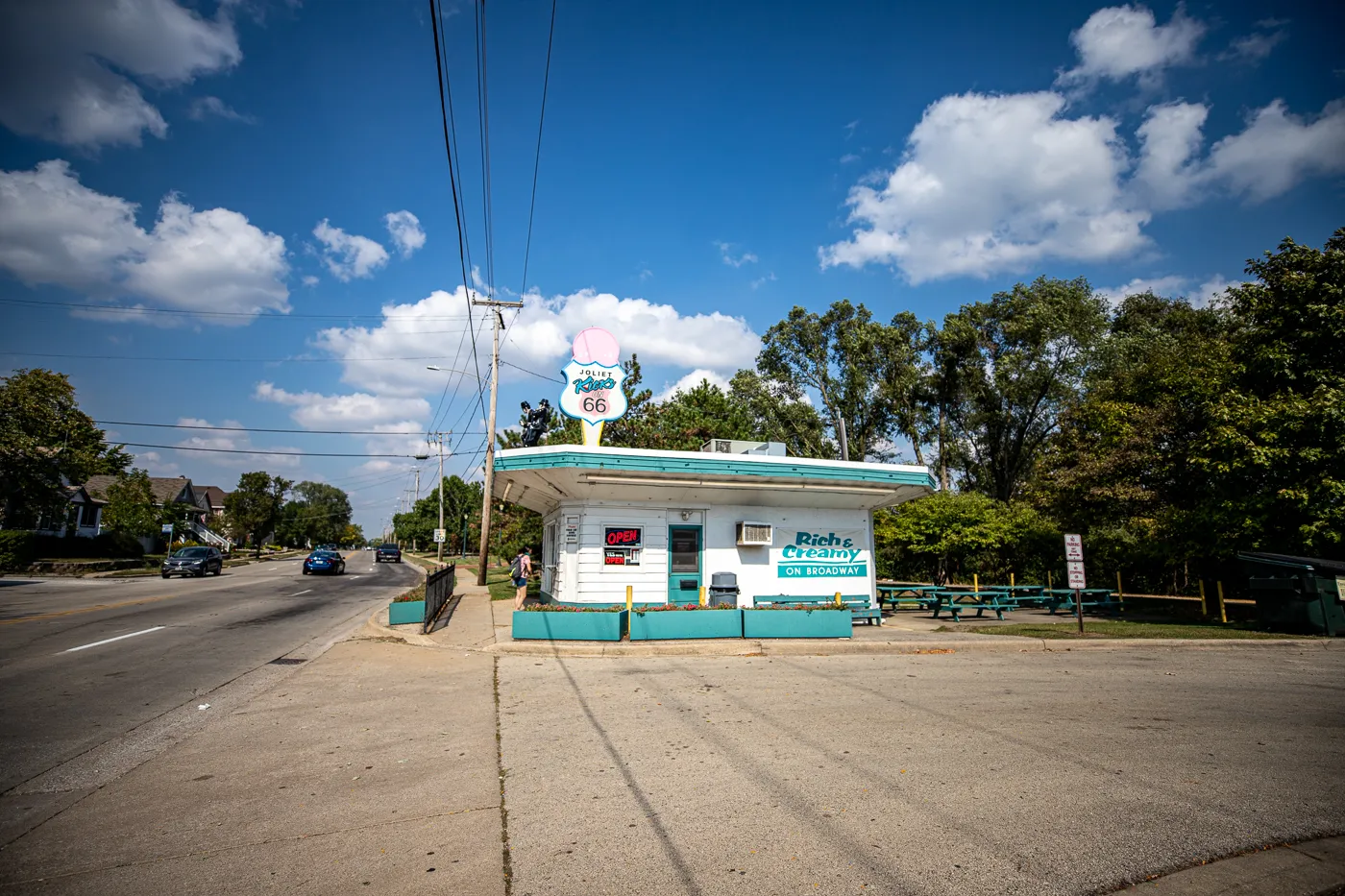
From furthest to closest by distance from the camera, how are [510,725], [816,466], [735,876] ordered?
[816,466] → [510,725] → [735,876]

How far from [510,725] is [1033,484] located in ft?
79.4

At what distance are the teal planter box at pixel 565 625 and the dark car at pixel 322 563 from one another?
29.9 metres

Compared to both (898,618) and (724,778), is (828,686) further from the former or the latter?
(898,618)

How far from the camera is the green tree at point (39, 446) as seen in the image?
32.4m

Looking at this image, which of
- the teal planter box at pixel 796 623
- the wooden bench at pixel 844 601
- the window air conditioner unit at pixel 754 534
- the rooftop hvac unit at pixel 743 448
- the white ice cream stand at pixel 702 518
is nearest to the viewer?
the teal planter box at pixel 796 623

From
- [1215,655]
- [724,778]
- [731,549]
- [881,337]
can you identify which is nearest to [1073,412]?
[881,337]

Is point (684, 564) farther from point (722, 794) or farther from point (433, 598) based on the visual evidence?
point (722, 794)

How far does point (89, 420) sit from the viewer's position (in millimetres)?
35375

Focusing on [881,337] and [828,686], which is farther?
[881,337]

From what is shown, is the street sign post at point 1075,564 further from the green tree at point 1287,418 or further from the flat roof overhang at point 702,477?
the green tree at point 1287,418

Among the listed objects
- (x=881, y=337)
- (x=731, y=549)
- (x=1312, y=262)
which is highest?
(x=881, y=337)

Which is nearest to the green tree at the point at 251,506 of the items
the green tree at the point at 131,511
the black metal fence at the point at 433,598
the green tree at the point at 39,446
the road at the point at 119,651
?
the green tree at the point at 131,511

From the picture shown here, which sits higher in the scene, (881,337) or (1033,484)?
(881,337)

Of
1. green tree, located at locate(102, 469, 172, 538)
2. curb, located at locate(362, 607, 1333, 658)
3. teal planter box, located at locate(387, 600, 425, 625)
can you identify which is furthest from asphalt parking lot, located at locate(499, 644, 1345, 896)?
green tree, located at locate(102, 469, 172, 538)
